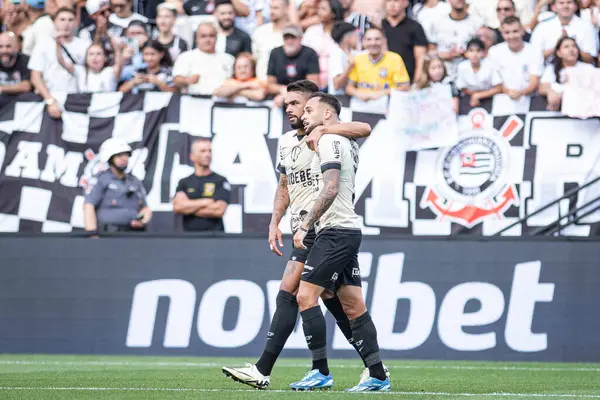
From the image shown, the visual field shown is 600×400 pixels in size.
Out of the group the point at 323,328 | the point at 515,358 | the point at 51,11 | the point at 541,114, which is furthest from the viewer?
the point at 51,11

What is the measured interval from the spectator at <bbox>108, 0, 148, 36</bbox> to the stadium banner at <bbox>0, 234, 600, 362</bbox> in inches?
175

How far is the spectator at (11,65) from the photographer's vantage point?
15156 millimetres

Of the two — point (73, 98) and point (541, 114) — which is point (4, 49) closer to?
point (73, 98)

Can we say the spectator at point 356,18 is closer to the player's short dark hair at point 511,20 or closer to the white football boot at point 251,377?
the player's short dark hair at point 511,20

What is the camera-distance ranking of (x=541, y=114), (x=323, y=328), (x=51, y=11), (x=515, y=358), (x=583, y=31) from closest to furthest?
(x=323, y=328), (x=515, y=358), (x=541, y=114), (x=583, y=31), (x=51, y=11)

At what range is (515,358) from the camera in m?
12.5

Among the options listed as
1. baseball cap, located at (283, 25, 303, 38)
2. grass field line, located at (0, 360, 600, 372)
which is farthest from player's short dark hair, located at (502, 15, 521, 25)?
grass field line, located at (0, 360, 600, 372)

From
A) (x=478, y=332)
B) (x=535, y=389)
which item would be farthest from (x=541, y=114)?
(x=535, y=389)

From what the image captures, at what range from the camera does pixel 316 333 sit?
8023 millimetres

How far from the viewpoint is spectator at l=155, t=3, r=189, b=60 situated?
15.6m

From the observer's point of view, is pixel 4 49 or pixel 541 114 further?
pixel 4 49

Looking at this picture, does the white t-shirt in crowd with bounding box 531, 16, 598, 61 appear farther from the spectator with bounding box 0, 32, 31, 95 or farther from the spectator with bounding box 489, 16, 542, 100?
the spectator with bounding box 0, 32, 31, 95

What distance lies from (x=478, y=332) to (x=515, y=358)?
52 centimetres

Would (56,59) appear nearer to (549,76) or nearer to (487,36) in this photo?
(487,36)
